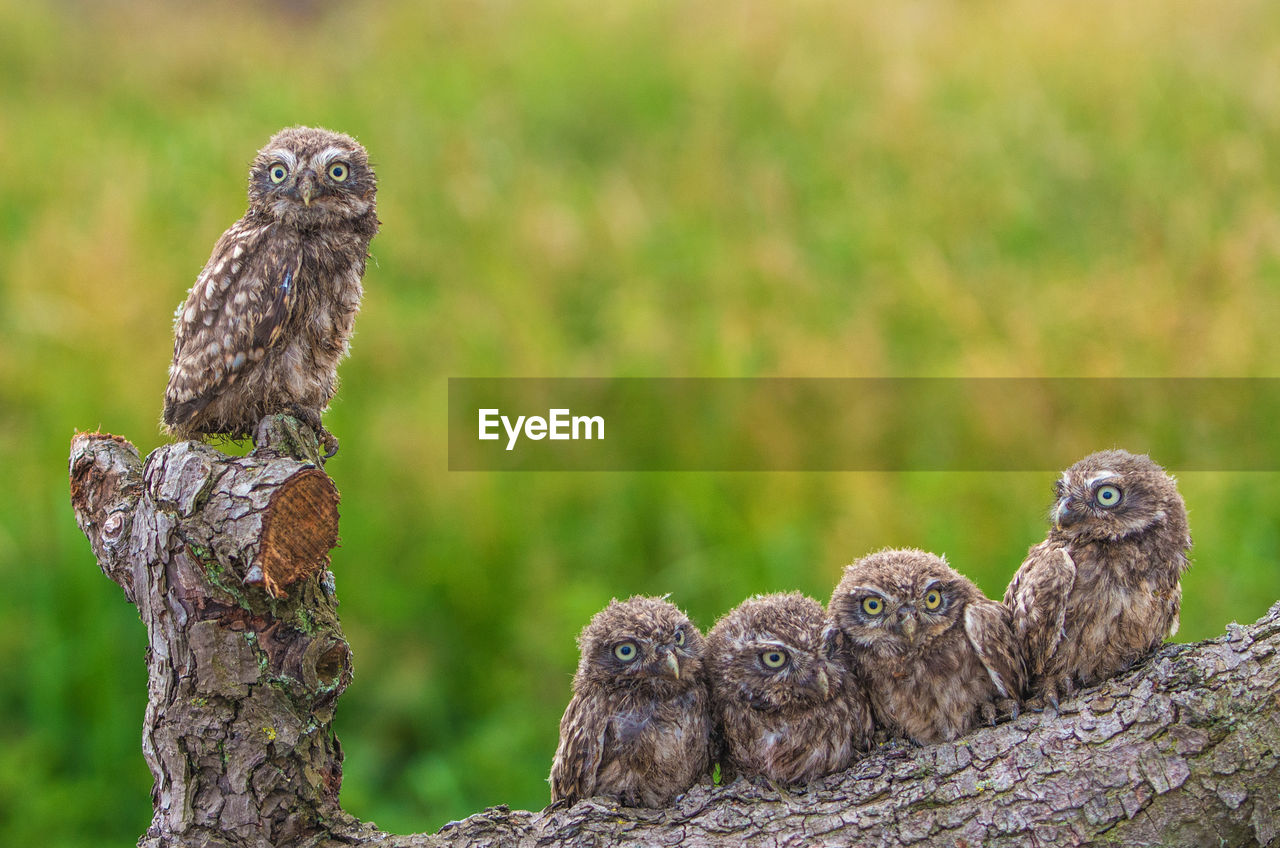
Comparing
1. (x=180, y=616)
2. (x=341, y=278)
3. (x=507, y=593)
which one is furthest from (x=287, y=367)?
(x=507, y=593)

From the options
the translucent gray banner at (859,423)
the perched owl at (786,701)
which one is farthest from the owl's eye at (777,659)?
the translucent gray banner at (859,423)

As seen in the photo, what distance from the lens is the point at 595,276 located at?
24.7ft

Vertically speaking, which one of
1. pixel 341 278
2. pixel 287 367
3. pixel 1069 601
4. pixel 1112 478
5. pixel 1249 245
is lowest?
pixel 1069 601

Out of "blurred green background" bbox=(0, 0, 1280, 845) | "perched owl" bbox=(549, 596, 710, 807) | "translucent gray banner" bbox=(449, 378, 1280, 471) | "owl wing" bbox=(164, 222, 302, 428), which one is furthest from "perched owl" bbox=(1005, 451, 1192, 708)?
"translucent gray banner" bbox=(449, 378, 1280, 471)

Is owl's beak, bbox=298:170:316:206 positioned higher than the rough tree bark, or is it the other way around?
owl's beak, bbox=298:170:316:206

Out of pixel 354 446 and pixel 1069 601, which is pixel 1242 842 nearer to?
pixel 1069 601

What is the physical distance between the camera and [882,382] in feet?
20.4

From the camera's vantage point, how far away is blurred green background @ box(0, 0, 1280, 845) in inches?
210

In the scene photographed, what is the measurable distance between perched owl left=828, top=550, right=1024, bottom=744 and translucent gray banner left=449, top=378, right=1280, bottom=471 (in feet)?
10.6

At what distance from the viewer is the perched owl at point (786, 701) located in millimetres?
2547

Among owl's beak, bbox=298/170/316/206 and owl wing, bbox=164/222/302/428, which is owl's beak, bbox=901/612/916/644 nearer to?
owl wing, bbox=164/222/302/428

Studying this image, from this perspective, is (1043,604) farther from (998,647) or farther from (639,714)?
(639,714)

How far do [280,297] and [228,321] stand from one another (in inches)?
5.3

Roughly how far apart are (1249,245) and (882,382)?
2.30 m
